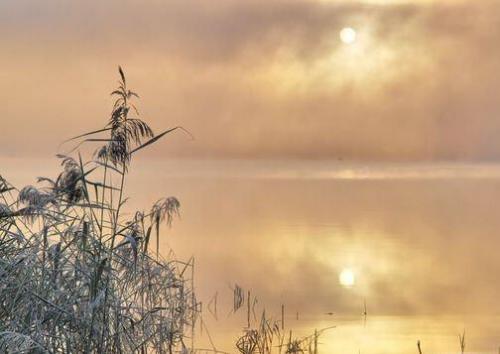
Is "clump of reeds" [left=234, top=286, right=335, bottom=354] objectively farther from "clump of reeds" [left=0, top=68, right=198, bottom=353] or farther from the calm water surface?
"clump of reeds" [left=0, top=68, right=198, bottom=353]

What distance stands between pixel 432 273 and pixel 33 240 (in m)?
11.4

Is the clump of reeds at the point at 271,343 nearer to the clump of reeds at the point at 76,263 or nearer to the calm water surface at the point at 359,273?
the calm water surface at the point at 359,273

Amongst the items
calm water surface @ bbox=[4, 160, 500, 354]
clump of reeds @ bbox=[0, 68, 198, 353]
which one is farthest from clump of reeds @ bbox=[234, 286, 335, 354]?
clump of reeds @ bbox=[0, 68, 198, 353]

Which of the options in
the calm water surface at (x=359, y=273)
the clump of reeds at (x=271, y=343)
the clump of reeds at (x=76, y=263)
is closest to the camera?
the clump of reeds at (x=76, y=263)

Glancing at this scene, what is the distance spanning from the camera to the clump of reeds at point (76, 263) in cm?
380

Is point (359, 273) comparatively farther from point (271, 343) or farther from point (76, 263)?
point (76, 263)

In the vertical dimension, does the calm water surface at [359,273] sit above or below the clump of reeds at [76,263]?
above

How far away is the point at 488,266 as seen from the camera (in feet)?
52.7

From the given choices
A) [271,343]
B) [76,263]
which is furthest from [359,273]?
[76,263]

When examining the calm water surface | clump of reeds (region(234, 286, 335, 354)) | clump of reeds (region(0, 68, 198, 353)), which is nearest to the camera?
clump of reeds (region(0, 68, 198, 353))

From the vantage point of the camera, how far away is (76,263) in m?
4.29

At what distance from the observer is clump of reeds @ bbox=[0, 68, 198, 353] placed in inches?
150

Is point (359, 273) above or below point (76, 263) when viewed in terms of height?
above

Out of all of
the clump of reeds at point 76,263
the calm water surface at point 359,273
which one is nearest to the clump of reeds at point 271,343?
the calm water surface at point 359,273
